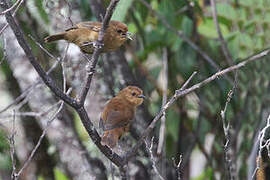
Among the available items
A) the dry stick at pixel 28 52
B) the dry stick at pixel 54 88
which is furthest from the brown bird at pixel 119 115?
the dry stick at pixel 28 52

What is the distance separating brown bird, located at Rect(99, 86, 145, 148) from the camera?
13.5ft

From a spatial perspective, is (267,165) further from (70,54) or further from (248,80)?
(70,54)

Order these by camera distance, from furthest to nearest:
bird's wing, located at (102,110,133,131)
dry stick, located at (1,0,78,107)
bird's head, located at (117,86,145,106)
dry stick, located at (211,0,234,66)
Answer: dry stick, located at (211,0,234,66) < bird's head, located at (117,86,145,106) < bird's wing, located at (102,110,133,131) < dry stick, located at (1,0,78,107)

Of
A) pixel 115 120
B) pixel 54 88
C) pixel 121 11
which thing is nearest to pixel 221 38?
pixel 121 11

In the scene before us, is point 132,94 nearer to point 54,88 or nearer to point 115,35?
point 115,35

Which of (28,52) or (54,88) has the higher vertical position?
(28,52)

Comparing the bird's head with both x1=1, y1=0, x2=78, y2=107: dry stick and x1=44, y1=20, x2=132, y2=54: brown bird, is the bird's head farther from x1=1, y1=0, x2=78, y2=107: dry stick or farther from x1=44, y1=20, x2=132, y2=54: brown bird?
x1=1, y1=0, x2=78, y2=107: dry stick

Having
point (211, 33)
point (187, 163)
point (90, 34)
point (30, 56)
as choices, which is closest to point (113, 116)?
point (90, 34)

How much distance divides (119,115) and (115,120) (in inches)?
3.3

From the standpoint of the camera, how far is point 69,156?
5.50 m

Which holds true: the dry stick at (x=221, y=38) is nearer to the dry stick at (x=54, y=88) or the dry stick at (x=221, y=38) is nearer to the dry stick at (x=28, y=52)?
the dry stick at (x=54, y=88)

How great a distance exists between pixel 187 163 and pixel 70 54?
2174 millimetres

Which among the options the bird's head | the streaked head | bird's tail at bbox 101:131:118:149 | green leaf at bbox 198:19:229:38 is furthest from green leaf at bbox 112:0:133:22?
green leaf at bbox 198:19:229:38

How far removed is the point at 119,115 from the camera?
438 centimetres
